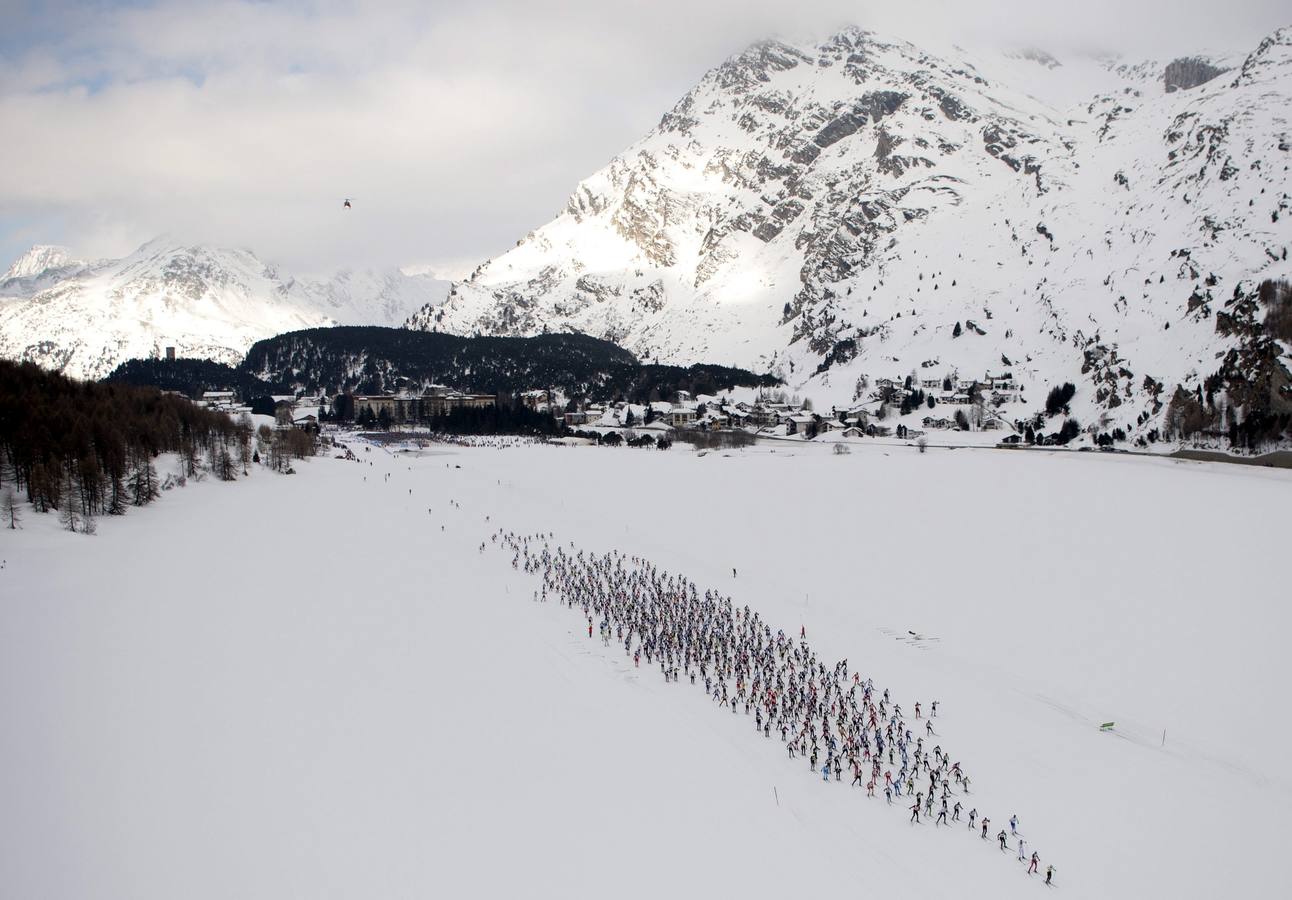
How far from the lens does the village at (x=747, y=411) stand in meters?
127

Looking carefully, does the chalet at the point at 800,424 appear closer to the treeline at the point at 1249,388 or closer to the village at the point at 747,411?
the village at the point at 747,411

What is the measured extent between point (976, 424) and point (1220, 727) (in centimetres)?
10314

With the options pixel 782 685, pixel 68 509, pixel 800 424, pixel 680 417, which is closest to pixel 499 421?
pixel 680 417

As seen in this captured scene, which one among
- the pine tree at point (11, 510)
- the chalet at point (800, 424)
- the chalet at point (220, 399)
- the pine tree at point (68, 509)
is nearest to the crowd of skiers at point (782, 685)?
the pine tree at point (68, 509)

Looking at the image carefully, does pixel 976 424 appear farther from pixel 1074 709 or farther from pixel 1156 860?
pixel 1156 860

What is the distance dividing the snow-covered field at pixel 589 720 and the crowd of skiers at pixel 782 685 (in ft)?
2.11

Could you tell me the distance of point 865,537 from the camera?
5028 centimetres

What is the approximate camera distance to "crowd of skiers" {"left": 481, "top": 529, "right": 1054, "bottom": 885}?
20.7m

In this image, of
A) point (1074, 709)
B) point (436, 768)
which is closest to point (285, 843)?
point (436, 768)

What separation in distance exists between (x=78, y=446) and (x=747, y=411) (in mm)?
118648

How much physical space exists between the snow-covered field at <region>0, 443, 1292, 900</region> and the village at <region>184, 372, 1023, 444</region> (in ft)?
259

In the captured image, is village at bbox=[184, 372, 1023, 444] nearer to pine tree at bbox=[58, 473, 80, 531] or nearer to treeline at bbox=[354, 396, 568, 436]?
treeline at bbox=[354, 396, 568, 436]

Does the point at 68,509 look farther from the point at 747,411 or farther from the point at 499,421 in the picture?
the point at 747,411

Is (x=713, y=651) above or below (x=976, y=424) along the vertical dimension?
below
